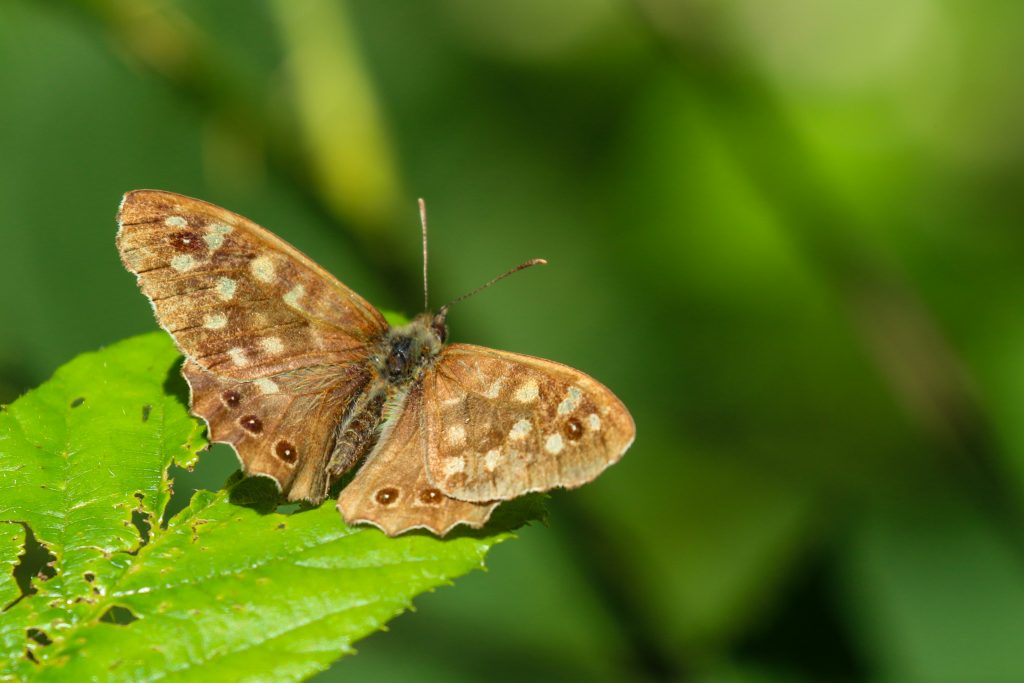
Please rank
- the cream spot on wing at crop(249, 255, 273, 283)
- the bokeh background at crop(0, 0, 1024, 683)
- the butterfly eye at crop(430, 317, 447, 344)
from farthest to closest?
the bokeh background at crop(0, 0, 1024, 683)
the butterfly eye at crop(430, 317, 447, 344)
the cream spot on wing at crop(249, 255, 273, 283)

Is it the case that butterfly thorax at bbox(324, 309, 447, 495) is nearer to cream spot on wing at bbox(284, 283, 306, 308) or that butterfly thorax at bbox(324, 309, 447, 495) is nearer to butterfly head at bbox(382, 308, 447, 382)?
butterfly head at bbox(382, 308, 447, 382)

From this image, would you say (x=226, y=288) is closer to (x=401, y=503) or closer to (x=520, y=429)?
→ (x=401, y=503)

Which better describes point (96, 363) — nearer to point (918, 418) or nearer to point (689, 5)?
point (689, 5)

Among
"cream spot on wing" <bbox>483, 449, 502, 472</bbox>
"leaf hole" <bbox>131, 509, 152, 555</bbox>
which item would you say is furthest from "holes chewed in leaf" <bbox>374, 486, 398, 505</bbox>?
"leaf hole" <bbox>131, 509, 152, 555</bbox>

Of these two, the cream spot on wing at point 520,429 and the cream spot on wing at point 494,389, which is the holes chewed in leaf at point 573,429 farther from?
the cream spot on wing at point 494,389

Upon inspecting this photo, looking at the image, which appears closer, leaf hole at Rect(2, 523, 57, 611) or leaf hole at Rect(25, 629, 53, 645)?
leaf hole at Rect(25, 629, 53, 645)

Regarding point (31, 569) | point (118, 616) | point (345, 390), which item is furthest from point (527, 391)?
point (31, 569)
